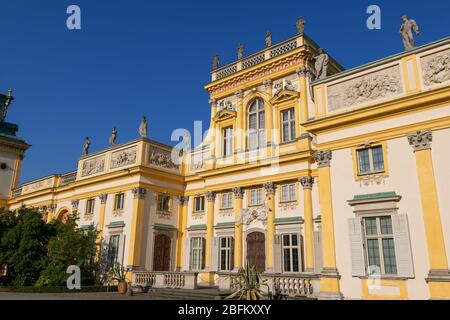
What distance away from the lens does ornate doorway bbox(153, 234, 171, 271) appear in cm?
2275

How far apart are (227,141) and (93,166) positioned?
10632 mm

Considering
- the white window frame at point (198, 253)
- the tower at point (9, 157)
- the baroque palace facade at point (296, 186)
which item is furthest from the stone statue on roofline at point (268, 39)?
the tower at point (9, 157)

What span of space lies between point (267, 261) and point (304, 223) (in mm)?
3019

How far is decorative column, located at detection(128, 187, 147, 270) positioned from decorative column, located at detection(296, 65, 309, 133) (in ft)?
35.3

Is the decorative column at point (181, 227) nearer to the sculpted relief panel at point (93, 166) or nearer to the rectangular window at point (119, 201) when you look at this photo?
the rectangular window at point (119, 201)

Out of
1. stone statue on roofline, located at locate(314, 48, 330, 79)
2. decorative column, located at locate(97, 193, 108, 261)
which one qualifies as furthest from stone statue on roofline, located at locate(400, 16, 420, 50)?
decorative column, located at locate(97, 193, 108, 261)

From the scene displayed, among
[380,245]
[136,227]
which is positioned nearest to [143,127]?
[136,227]

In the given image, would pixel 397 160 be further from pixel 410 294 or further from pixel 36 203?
pixel 36 203

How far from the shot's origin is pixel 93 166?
26859 mm

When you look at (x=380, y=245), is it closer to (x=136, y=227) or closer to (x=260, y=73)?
(x=260, y=73)

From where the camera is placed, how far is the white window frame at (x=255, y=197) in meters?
21.0

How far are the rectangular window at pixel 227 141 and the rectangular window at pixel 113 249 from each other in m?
8.94

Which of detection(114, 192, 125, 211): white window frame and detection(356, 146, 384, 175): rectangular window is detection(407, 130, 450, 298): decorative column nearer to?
detection(356, 146, 384, 175): rectangular window

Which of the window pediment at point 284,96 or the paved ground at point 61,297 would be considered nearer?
→ the paved ground at point 61,297
